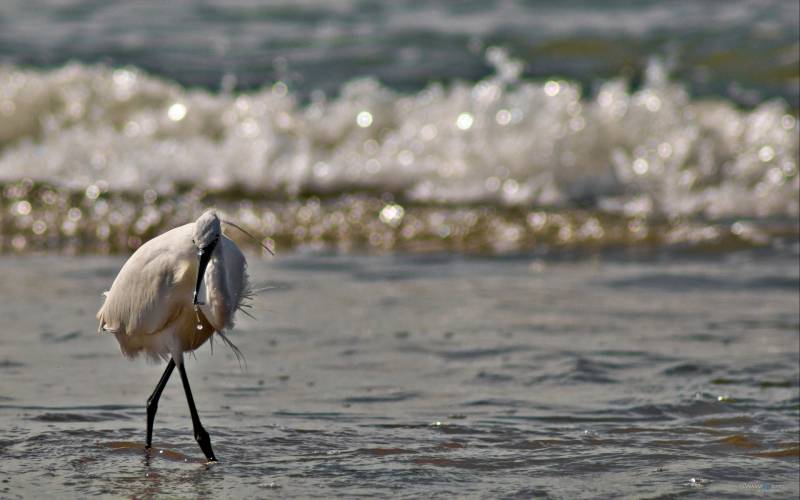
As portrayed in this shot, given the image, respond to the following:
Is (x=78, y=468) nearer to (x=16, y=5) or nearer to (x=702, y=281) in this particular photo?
(x=702, y=281)

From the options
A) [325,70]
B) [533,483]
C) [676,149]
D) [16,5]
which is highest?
[16,5]

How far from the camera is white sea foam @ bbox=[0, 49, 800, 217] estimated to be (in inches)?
343

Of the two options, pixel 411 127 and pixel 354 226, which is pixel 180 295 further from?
pixel 411 127

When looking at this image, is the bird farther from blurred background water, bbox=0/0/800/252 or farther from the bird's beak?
blurred background water, bbox=0/0/800/252

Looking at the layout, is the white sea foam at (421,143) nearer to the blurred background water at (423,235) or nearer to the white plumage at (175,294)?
the blurred background water at (423,235)

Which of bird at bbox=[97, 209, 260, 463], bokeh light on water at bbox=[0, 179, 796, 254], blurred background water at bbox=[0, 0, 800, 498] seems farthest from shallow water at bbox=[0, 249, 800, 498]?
bokeh light on water at bbox=[0, 179, 796, 254]

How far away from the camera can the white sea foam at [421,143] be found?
28.6ft

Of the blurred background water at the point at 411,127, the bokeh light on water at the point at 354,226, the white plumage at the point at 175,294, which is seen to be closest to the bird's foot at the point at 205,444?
the white plumage at the point at 175,294

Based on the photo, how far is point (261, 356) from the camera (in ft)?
16.4

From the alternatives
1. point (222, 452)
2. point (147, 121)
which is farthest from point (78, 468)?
point (147, 121)

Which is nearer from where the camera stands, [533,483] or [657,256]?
[533,483]

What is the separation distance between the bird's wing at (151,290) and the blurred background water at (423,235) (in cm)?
39

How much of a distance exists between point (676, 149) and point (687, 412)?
4943mm

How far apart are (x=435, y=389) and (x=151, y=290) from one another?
1273mm
